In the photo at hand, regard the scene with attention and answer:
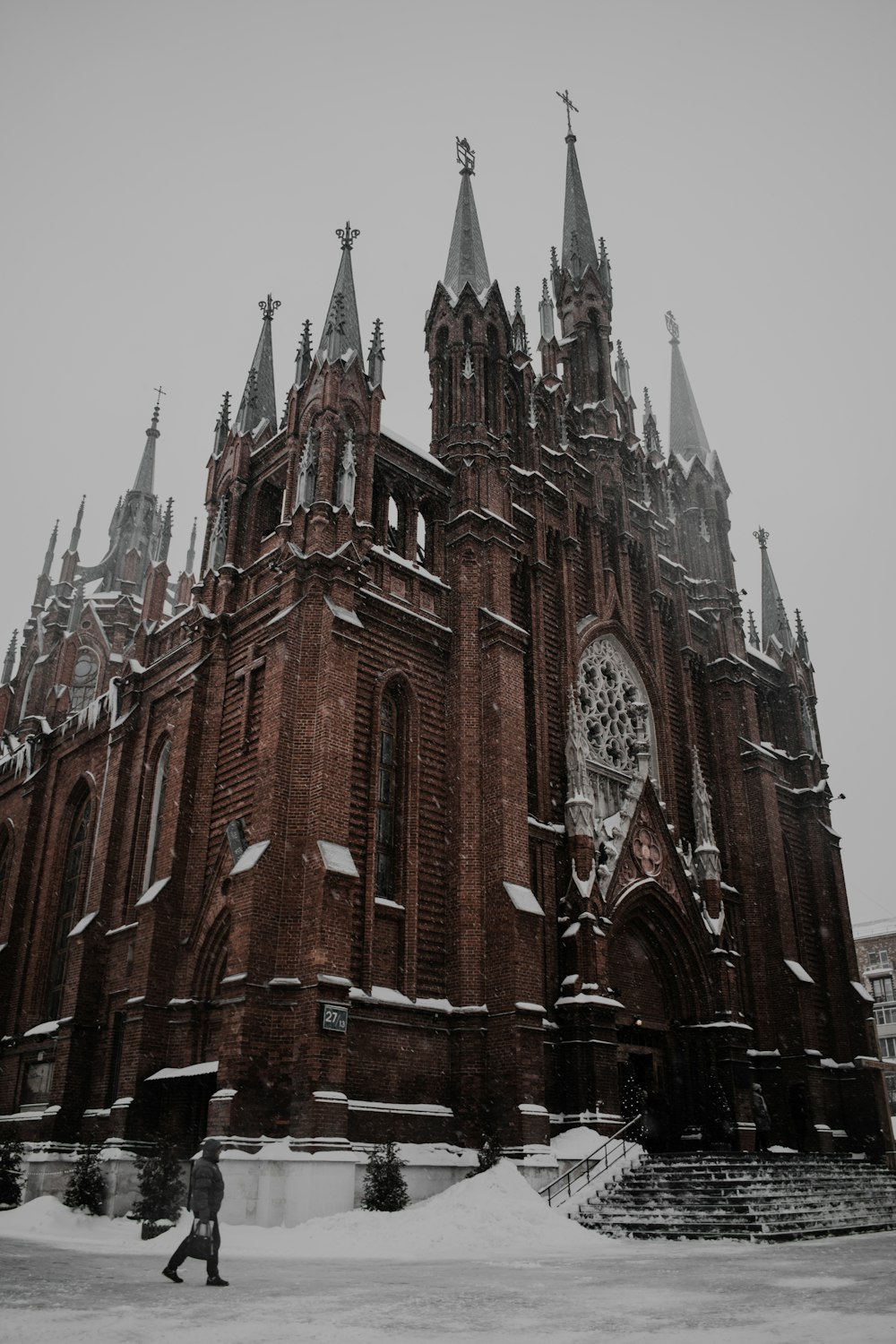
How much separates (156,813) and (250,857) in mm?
6747

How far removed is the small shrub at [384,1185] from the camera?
17375 mm

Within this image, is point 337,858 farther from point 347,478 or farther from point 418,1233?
point 347,478

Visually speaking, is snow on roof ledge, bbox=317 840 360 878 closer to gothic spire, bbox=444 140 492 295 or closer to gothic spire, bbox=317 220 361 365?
gothic spire, bbox=317 220 361 365

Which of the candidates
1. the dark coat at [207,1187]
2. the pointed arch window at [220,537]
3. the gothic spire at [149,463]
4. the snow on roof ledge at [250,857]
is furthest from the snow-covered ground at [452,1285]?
the gothic spire at [149,463]

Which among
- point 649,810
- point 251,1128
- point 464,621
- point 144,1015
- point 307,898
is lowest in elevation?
point 251,1128

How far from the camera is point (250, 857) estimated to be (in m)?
19.4

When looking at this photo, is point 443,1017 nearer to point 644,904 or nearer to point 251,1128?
point 251,1128

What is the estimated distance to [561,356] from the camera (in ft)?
113

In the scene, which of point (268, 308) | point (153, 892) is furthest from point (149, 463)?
point (153, 892)

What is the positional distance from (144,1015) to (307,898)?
181 inches

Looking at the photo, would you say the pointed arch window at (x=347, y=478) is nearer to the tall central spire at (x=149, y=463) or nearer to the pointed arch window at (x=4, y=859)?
the pointed arch window at (x=4, y=859)

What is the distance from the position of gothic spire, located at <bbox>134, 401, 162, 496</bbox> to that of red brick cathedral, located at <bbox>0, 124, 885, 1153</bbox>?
18.9 metres

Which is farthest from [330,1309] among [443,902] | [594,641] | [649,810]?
[594,641]

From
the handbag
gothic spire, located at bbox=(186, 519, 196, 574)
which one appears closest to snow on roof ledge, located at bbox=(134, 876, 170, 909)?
the handbag
